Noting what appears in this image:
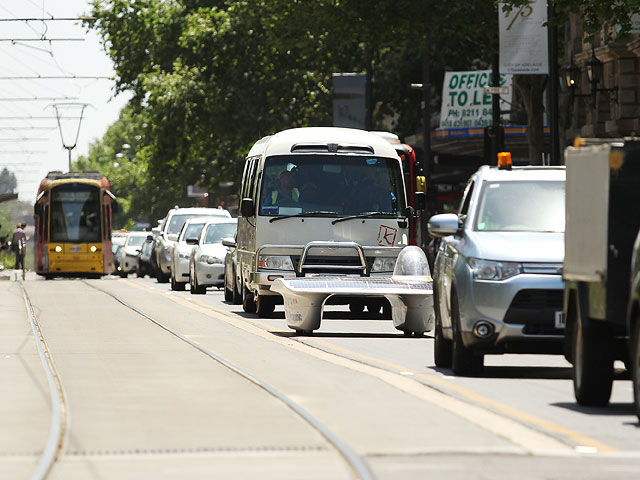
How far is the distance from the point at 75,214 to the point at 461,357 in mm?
35034

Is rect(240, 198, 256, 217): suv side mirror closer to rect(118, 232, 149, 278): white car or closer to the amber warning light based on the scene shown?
the amber warning light

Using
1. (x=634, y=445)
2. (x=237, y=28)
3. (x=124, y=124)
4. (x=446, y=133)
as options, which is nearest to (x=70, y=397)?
(x=634, y=445)

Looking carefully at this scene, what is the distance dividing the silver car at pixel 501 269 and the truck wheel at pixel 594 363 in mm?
1763

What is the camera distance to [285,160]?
2267cm

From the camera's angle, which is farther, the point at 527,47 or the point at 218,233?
the point at 218,233

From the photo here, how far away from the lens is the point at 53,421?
397 inches

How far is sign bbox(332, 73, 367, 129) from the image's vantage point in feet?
162

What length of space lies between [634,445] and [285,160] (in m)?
13.9

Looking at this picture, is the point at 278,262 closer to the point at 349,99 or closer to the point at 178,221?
the point at 178,221

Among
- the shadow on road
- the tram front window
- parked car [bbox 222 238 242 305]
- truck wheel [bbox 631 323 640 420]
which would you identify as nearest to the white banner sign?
parked car [bbox 222 238 242 305]

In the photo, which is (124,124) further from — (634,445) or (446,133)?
(634,445)

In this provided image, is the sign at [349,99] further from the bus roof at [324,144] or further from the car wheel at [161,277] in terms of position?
the bus roof at [324,144]

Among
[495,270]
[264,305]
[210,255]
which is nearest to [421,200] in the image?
[264,305]

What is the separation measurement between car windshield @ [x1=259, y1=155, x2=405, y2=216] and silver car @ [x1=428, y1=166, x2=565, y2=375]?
7.75 metres
